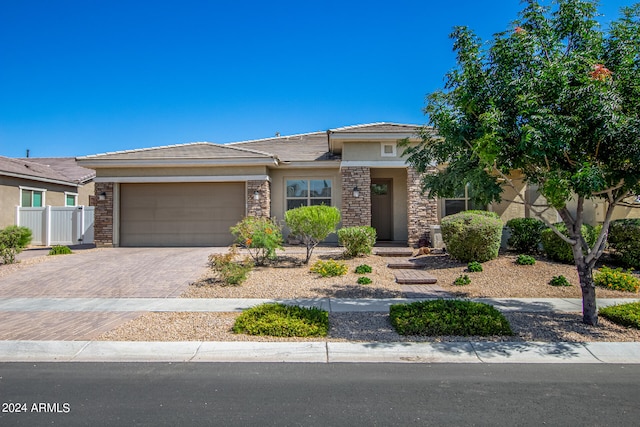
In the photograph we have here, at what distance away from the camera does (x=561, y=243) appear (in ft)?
37.2

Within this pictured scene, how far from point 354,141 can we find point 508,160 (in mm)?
9589

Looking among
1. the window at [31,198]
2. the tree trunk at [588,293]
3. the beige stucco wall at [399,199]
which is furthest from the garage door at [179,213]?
the tree trunk at [588,293]

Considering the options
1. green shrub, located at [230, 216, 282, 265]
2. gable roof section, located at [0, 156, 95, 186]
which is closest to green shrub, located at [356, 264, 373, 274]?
green shrub, located at [230, 216, 282, 265]

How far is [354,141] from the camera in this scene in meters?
15.5

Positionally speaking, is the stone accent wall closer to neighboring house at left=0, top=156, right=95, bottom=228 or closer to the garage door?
the garage door

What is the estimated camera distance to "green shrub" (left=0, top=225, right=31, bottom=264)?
39.5 ft

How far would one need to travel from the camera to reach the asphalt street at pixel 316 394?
3.77m

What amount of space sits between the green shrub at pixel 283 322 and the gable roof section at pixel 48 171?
18.1 meters

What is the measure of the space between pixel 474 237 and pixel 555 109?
5.92 meters

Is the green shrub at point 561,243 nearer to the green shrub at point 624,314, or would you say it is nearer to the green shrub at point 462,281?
the green shrub at point 462,281

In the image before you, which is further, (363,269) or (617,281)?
(363,269)

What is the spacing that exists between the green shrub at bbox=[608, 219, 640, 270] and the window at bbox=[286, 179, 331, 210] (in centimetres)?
988

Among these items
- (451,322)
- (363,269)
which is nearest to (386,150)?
(363,269)

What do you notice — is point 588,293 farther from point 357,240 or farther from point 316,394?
point 357,240
